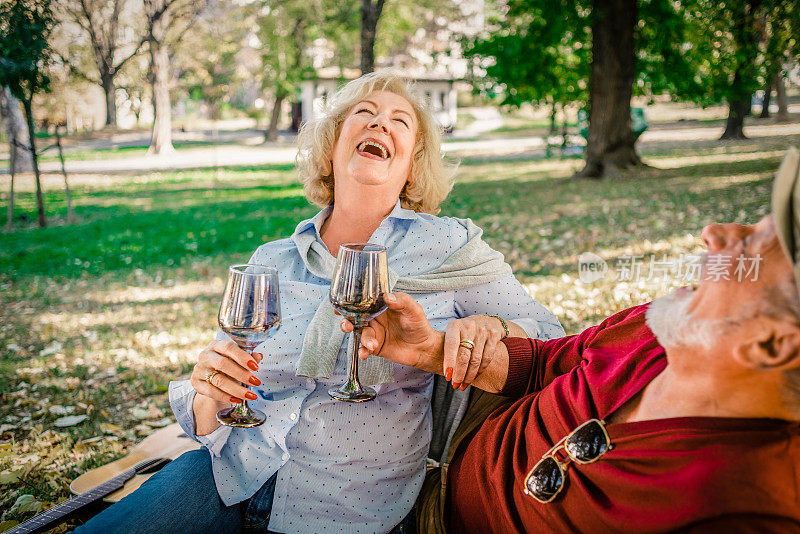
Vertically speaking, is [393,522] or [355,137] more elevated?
[355,137]

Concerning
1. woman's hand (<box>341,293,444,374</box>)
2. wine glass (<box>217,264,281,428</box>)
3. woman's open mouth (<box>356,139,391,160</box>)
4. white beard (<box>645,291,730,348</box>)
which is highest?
woman's open mouth (<box>356,139,391,160</box>)

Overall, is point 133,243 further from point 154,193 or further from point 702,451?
point 702,451

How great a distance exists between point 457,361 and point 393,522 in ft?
2.31

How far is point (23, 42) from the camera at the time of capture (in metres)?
10.7

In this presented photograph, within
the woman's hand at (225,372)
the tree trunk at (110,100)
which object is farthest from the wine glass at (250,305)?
the tree trunk at (110,100)

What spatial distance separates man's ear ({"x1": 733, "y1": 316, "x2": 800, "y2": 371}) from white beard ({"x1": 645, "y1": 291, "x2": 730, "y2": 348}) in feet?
0.19

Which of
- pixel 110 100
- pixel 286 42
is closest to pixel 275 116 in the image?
pixel 286 42

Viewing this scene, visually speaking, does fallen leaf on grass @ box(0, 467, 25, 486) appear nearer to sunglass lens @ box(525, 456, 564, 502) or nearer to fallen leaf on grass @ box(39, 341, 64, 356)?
fallen leaf on grass @ box(39, 341, 64, 356)

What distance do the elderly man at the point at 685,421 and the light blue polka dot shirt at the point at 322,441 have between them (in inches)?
20.3

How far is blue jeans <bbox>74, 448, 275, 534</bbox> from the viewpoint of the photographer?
6.61 ft

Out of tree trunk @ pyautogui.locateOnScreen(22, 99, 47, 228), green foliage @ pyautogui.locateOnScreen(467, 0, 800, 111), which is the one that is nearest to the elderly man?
tree trunk @ pyautogui.locateOnScreen(22, 99, 47, 228)

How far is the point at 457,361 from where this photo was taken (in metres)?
2.09

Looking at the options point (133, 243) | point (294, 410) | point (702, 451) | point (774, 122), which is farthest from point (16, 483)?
point (774, 122)

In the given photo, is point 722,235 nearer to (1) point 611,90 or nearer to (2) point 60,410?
(2) point 60,410
